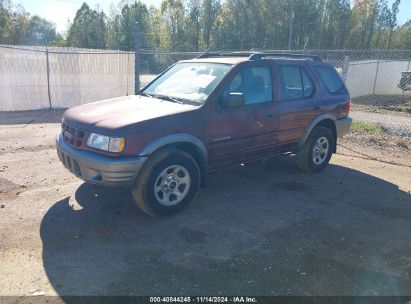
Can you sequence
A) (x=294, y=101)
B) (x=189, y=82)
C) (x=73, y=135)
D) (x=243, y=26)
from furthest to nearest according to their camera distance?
1. (x=243, y=26)
2. (x=294, y=101)
3. (x=189, y=82)
4. (x=73, y=135)

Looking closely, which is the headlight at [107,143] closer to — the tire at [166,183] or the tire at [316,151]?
the tire at [166,183]

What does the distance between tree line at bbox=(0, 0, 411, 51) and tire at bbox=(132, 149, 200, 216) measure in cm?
4866

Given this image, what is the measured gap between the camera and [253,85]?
5156 millimetres

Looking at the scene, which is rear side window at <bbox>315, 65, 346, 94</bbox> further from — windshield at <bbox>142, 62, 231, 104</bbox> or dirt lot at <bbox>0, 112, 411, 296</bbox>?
windshield at <bbox>142, 62, 231, 104</bbox>

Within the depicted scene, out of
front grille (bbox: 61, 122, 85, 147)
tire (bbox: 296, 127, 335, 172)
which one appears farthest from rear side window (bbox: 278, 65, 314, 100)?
front grille (bbox: 61, 122, 85, 147)

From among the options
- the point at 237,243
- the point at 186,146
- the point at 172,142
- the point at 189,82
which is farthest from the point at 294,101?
the point at 237,243

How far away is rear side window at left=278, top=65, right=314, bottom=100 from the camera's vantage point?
553 cm

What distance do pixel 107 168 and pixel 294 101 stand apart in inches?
121

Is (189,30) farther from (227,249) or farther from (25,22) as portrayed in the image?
(227,249)

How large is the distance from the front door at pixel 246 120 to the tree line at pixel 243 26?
4782cm

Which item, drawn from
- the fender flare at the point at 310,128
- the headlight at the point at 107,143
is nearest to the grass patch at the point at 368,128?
the fender flare at the point at 310,128

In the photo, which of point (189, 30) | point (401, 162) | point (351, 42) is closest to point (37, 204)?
point (401, 162)

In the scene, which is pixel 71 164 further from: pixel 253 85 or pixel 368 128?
pixel 368 128

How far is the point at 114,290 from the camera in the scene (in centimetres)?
309
